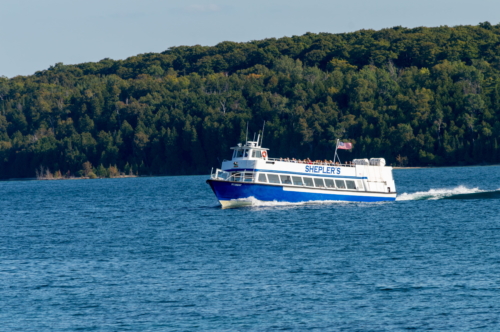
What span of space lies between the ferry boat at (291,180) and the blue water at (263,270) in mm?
1532

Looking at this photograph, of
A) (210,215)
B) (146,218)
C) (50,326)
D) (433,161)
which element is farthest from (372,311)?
(433,161)

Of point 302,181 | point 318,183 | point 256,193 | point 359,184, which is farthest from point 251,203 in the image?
point 359,184

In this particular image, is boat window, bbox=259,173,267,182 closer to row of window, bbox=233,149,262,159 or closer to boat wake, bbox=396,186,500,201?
row of window, bbox=233,149,262,159

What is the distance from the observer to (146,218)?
Answer: 80.6m

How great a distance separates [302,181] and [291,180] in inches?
54.4

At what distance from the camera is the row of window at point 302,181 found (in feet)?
251

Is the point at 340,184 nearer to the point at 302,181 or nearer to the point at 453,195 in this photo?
the point at 302,181

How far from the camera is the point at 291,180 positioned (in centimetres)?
7819

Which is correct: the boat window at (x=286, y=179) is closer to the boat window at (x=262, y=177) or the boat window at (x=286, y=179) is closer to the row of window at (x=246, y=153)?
the boat window at (x=262, y=177)

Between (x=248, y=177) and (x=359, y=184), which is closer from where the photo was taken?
(x=248, y=177)

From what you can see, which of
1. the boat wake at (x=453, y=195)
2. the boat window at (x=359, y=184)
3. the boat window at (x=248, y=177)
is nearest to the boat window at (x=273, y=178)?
the boat window at (x=248, y=177)

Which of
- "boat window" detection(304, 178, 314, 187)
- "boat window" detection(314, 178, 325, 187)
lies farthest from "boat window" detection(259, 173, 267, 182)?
"boat window" detection(314, 178, 325, 187)

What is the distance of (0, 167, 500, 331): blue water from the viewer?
3494cm

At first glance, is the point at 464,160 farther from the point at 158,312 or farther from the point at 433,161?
the point at 158,312
